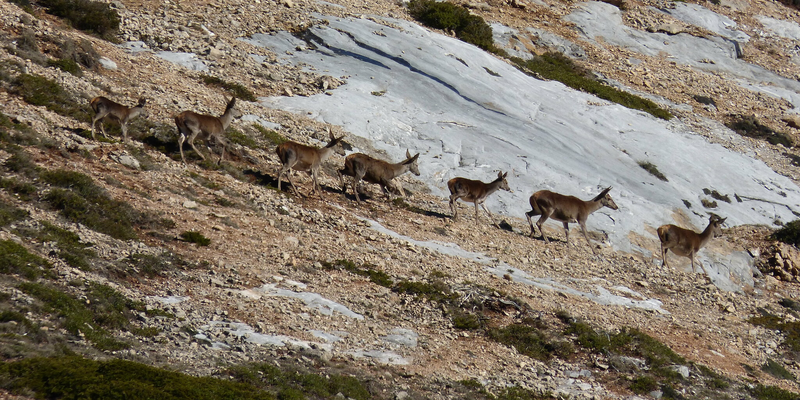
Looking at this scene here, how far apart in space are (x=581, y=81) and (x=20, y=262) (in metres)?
30.0

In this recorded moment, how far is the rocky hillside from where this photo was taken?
37.7 feet

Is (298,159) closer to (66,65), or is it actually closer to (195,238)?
(195,238)

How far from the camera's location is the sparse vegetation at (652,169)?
29.6 metres

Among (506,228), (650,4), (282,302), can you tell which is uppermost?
(650,4)

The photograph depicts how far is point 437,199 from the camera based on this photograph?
80.4 feet

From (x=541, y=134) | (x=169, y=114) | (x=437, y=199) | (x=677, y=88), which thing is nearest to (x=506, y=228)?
(x=437, y=199)

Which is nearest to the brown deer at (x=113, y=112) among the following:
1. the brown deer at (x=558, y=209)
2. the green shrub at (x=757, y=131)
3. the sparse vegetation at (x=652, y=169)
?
the brown deer at (x=558, y=209)

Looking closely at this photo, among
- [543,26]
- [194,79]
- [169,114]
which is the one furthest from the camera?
[543,26]

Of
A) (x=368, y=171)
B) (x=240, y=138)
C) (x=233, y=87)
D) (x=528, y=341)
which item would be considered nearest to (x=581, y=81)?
(x=233, y=87)

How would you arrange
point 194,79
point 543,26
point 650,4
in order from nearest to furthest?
point 194,79 → point 543,26 → point 650,4

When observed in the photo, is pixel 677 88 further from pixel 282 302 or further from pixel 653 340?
pixel 282 302

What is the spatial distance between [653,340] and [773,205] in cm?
1651

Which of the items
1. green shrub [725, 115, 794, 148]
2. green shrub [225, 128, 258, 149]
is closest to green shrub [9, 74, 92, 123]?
green shrub [225, 128, 258, 149]

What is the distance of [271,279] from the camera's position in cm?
1535
